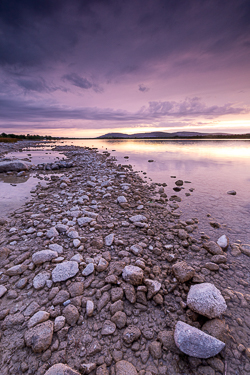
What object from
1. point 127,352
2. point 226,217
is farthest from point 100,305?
point 226,217

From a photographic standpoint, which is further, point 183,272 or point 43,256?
point 43,256

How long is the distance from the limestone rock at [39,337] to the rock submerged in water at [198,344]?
1.51 m

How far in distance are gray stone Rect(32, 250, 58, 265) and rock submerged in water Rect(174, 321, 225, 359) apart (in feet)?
7.76

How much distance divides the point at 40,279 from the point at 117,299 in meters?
1.32

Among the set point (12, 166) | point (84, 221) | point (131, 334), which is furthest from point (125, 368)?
point (12, 166)

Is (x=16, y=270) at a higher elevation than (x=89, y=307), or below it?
higher

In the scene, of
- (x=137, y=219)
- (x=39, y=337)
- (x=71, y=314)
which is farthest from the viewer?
(x=137, y=219)

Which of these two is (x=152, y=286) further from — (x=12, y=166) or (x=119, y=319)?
(x=12, y=166)

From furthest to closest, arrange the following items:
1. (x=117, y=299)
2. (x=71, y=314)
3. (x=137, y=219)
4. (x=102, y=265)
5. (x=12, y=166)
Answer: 1. (x=12, y=166)
2. (x=137, y=219)
3. (x=102, y=265)
4. (x=117, y=299)
5. (x=71, y=314)

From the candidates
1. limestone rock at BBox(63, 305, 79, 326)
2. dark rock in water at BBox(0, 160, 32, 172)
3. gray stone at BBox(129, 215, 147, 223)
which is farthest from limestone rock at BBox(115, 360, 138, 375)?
dark rock in water at BBox(0, 160, 32, 172)

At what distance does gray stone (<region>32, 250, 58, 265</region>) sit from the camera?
2836 mm

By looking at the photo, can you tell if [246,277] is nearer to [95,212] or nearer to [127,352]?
[127,352]

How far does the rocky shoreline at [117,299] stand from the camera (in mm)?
1684

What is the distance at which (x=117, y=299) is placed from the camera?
2307mm
